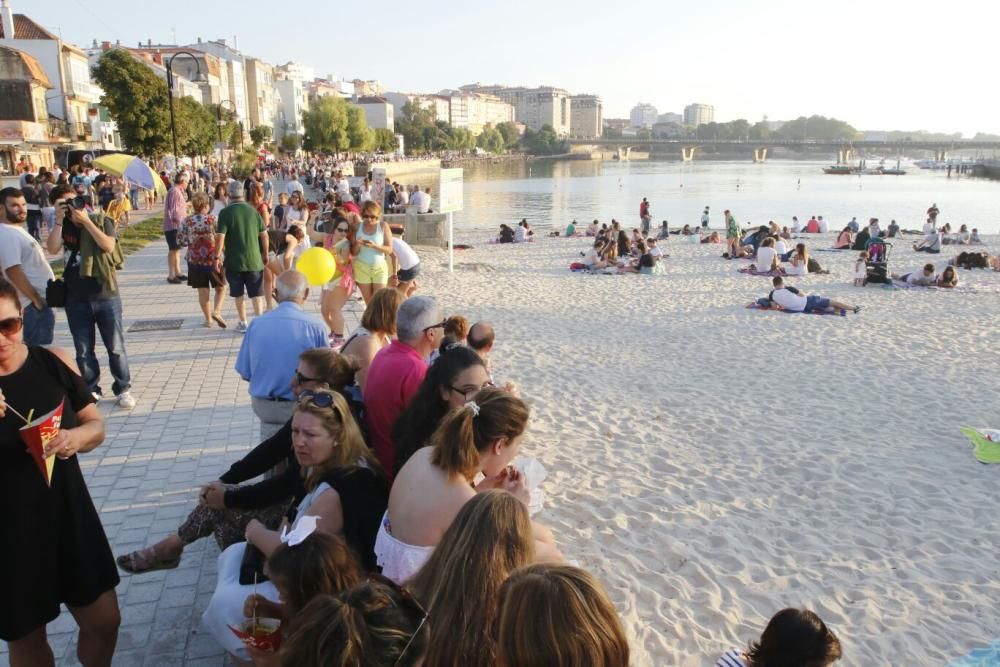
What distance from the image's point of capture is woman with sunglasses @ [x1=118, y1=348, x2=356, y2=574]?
3.34 m

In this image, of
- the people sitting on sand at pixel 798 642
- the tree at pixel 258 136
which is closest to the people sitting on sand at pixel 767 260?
the people sitting on sand at pixel 798 642

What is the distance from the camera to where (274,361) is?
436cm

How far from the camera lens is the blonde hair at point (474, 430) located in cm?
269

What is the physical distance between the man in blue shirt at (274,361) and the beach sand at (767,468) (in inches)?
77.0

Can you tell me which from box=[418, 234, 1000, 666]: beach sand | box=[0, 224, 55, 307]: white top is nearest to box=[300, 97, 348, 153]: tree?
box=[418, 234, 1000, 666]: beach sand

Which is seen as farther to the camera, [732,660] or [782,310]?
[782,310]

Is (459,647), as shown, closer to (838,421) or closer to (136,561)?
(136,561)

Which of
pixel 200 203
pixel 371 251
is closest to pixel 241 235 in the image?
pixel 200 203

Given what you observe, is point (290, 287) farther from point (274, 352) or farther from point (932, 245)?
point (932, 245)

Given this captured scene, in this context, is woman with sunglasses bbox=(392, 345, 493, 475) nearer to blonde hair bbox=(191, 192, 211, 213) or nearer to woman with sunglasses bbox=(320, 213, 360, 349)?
woman with sunglasses bbox=(320, 213, 360, 349)

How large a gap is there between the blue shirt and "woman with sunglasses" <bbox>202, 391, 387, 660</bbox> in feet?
4.01

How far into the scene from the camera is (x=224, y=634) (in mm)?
2832

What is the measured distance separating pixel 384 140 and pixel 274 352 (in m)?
103

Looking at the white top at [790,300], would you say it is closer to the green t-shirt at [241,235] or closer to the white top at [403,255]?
the white top at [403,255]
